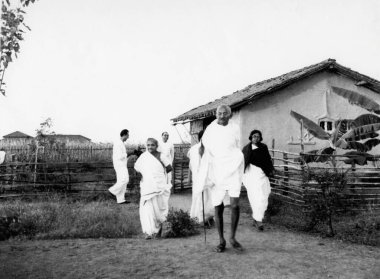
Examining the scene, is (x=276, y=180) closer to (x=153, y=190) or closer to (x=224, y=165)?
(x=153, y=190)

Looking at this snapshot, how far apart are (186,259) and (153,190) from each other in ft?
6.09

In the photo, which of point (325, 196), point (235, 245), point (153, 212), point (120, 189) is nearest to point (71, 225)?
point (153, 212)

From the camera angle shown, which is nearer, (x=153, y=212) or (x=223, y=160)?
(x=223, y=160)

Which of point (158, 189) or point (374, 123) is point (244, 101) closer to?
point (374, 123)

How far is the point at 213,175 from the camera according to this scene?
5.60m

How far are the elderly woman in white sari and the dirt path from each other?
0.38 metres

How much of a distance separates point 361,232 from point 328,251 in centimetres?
153

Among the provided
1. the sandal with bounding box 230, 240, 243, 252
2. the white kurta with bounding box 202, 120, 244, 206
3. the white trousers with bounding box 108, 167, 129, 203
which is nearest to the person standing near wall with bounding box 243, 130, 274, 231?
the white kurta with bounding box 202, 120, 244, 206

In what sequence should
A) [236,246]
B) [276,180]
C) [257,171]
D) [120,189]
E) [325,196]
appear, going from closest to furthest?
[236,246], [325,196], [257,171], [276,180], [120,189]

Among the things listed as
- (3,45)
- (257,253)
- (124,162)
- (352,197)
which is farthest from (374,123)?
(3,45)

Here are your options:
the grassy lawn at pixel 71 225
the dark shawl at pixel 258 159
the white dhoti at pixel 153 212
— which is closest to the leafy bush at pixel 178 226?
the white dhoti at pixel 153 212

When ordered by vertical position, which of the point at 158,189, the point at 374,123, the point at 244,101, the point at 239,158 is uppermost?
the point at 244,101

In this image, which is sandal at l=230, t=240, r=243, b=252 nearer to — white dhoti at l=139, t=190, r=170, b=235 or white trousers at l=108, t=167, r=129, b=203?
white dhoti at l=139, t=190, r=170, b=235

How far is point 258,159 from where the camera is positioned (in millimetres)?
7207
